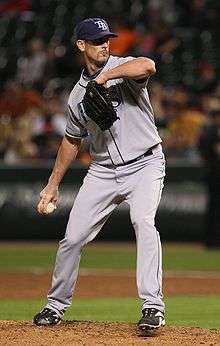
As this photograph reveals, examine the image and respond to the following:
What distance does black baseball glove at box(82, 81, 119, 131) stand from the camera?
687cm

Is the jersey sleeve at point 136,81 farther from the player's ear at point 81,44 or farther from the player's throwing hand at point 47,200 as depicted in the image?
the player's throwing hand at point 47,200

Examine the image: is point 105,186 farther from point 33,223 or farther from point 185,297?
point 33,223

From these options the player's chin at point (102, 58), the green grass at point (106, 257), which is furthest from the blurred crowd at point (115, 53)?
the player's chin at point (102, 58)

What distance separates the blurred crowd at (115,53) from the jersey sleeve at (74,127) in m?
10.2

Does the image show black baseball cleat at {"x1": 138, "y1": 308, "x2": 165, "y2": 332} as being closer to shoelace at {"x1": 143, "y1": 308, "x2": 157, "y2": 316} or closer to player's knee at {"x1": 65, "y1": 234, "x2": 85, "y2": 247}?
shoelace at {"x1": 143, "y1": 308, "x2": 157, "y2": 316}

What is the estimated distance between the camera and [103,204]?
721 centimetres

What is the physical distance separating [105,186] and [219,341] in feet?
4.45

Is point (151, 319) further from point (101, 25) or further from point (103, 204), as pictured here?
point (101, 25)

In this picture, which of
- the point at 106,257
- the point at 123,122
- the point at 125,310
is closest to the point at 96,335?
the point at 123,122

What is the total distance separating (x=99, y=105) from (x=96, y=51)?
0.46 meters

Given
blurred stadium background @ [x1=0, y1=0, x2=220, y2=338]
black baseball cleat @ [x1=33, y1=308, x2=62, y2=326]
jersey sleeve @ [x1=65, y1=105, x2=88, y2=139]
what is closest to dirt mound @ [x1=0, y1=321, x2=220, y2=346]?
black baseball cleat @ [x1=33, y1=308, x2=62, y2=326]

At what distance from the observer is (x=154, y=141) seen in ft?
23.5

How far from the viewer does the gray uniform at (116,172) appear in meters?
7.09

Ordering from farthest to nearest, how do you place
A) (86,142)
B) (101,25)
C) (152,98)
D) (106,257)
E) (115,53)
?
(152,98)
(115,53)
(106,257)
(86,142)
(101,25)
